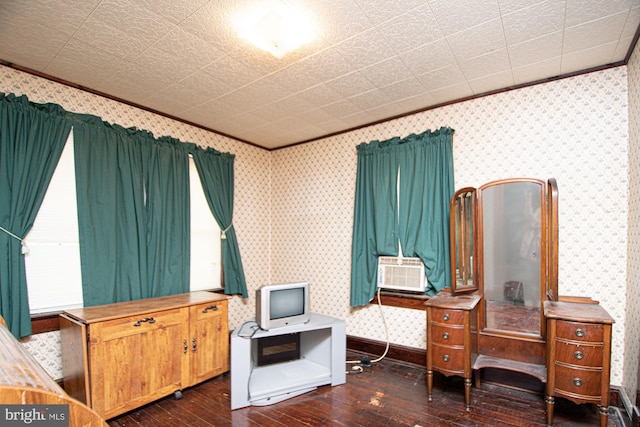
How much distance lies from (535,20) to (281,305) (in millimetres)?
2823

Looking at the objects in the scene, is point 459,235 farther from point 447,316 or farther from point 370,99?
point 370,99

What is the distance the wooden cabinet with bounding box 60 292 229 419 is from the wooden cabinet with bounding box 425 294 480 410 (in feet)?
6.38

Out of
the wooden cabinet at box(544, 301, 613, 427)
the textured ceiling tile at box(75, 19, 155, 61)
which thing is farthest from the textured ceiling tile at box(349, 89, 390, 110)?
the wooden cabinet at box(544, 301, 613, 427)

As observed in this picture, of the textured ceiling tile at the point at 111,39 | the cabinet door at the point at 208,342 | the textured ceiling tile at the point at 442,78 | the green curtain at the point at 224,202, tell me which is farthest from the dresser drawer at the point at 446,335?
the textured ceiling tile at the point at 111,39

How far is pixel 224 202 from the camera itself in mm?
3994

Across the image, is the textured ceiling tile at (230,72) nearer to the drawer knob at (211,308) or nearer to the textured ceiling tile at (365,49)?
the textured ceiling tile at (365,49)

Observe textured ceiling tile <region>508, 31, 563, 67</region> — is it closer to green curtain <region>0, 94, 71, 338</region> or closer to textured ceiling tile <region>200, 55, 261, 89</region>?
textured ceiling tile <region>200, 55, 261, 89</region>

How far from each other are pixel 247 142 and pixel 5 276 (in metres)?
2.89

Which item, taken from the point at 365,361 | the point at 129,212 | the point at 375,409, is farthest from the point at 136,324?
the point at 365,361

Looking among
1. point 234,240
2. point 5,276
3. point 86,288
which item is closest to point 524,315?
point 234,240

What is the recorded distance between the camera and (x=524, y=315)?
2.66 metres

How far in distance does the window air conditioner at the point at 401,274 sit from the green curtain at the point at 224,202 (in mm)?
1759

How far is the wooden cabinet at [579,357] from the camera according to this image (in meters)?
2.03

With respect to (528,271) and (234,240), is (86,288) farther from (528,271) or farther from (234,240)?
(528,271)
